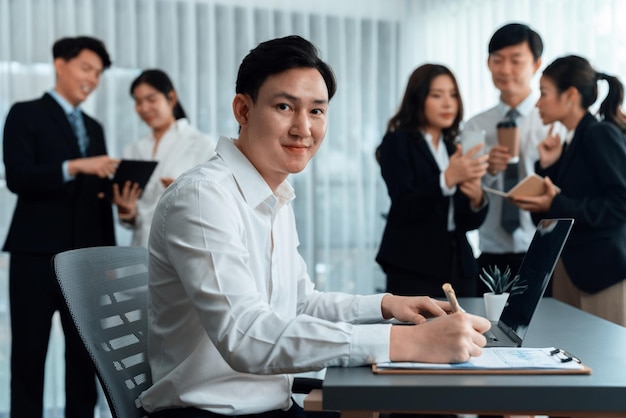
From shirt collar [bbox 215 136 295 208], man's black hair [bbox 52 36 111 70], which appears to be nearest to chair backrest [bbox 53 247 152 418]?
shirt collar [bbox 215 136 295 208]

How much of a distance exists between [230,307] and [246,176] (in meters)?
0.33

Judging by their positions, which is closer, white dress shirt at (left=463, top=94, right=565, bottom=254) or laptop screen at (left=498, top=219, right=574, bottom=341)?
laptop screen at (left=498, top=219, right=574, bottom=341)

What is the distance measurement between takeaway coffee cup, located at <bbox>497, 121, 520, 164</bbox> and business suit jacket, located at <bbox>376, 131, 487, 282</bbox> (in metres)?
0.26

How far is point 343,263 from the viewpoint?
4789 millimetres

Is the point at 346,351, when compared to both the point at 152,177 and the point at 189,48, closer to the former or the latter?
the point at 152,177

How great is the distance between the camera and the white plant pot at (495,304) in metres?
1.77

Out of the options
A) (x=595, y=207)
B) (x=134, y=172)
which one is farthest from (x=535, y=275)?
(x=134, y=172)

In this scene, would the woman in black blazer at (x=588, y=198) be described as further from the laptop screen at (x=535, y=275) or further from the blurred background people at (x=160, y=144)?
the blurred background people at (x=160, y=144)

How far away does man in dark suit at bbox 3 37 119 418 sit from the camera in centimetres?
309

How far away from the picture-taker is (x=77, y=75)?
3.25 m

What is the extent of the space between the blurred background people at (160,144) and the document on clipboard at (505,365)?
226 centimetres

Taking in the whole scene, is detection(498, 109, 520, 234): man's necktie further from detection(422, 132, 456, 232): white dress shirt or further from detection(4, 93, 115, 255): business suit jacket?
detection(4, 93, 115, 255): business suit jacket

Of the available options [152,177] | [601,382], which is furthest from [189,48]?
[601,382]

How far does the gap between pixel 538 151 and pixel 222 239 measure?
1852 mm
